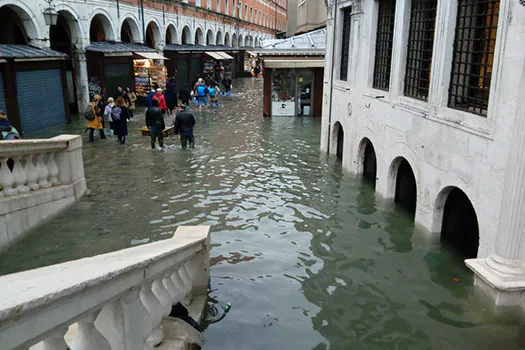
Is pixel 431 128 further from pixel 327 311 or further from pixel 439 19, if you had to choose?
pixel 327 311

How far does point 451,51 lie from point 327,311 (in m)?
4.99

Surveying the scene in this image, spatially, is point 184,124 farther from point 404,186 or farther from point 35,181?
point 404,186

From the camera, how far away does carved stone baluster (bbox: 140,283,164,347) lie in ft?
13.0

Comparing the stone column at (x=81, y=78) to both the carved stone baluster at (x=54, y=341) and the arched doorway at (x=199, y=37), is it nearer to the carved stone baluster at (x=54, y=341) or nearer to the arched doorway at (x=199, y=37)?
the arched doorway at (x=199, y=37)

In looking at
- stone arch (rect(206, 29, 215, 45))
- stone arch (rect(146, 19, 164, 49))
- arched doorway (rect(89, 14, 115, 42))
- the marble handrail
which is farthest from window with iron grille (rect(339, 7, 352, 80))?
stone arch (rect(206, 29, 215, 45))

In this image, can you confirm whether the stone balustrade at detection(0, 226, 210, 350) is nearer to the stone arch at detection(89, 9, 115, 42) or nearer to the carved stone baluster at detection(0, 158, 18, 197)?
the carved stone baluster at detection(0, 158, 18, 197)

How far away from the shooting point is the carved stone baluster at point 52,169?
9.30 metres

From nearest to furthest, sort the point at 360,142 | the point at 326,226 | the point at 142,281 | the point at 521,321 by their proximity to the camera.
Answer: the point at 142,281, the point at 521,321, the point at 326,226, the point at 360,142

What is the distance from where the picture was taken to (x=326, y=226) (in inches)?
376

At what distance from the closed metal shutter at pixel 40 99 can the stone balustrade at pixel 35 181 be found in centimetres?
974

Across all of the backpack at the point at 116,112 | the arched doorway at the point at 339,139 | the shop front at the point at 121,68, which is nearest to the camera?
the arched doorway at the point at 339,139

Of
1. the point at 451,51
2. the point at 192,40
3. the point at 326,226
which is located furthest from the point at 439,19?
the point at 192,40

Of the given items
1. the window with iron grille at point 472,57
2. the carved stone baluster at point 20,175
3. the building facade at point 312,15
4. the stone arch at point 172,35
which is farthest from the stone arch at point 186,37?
the window with iron grille at point 472,57

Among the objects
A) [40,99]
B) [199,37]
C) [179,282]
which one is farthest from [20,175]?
[199,37]
